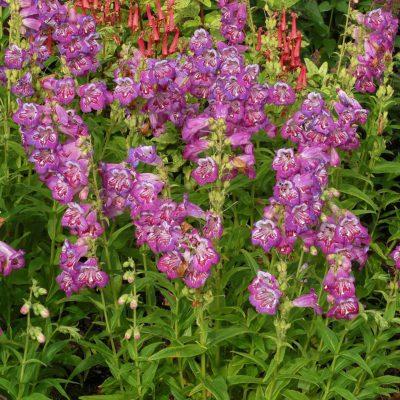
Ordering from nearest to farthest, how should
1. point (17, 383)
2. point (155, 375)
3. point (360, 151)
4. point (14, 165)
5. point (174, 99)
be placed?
1. point (17, 383)
2. point (155, 375)
3. point (174, 99)
4. point (14, 165)
5. point (360, 151)

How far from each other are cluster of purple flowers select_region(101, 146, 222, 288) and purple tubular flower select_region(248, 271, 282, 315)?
0.74 ft

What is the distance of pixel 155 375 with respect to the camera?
14.9 feet

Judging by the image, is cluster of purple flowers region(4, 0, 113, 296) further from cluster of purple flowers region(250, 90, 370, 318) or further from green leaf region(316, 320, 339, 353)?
green leaf region(316, 320, 339, 353)

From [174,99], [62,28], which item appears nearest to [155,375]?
[174,99]

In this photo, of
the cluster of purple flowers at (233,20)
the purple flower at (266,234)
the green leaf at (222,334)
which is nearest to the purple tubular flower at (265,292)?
the purple flower at (266,234)

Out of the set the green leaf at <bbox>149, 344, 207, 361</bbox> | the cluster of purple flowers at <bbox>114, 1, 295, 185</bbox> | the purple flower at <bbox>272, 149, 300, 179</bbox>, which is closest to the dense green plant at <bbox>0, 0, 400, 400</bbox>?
the green leaf at <bbox>149, 344, 207, 361</bbox>

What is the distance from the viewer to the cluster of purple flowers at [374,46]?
5.63 m

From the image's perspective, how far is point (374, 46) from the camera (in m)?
5.71

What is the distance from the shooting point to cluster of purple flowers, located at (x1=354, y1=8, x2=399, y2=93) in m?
5.63

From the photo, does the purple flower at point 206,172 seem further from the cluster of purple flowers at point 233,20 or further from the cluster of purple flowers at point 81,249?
the cluster of purple flowers at point 233,20

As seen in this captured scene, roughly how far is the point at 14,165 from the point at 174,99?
1.17 meters

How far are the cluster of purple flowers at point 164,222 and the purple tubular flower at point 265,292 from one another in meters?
0.23

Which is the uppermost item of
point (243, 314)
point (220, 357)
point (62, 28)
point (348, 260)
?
point (62, 28)

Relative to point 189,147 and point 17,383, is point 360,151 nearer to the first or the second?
point 189,147
